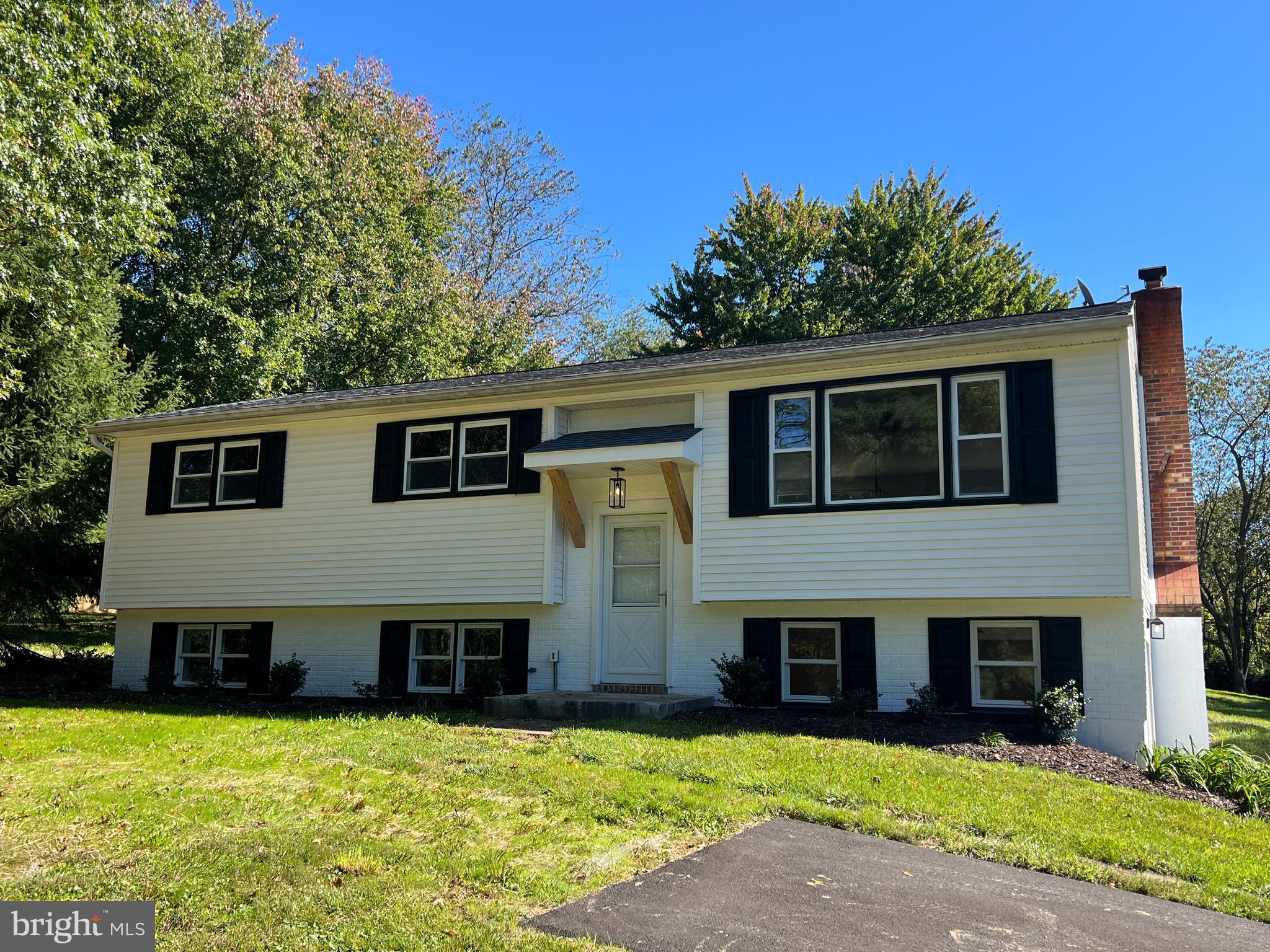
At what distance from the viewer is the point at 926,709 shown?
1044 centimetres

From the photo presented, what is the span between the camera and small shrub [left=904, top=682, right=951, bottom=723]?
34.3 ft

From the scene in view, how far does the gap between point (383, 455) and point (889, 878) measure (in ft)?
32.0

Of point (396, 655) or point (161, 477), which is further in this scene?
point (161, 477)

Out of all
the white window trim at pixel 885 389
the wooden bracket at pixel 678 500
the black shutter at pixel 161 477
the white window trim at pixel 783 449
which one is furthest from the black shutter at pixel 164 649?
the white window trim at pixel 885 389

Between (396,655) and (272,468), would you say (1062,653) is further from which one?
(272,468)

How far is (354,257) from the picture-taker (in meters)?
25.1

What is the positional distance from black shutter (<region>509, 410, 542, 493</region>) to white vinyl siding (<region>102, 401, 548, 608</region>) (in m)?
0.17

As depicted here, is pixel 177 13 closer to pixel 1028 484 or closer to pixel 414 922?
pixel 1028 484

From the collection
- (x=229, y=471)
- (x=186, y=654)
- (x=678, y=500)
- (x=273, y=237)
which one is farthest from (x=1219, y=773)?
(x=273, y=237)

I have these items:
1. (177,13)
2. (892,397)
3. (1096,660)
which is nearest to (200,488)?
(892,397)

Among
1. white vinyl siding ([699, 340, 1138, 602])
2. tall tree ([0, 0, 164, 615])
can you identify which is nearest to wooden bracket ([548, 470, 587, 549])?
white vinyl siding ([699, 340, 1138, 602])

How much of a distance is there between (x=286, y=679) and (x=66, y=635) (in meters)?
11.3

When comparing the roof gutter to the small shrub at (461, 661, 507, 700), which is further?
the small shrub at (461, 661, 507, 700)

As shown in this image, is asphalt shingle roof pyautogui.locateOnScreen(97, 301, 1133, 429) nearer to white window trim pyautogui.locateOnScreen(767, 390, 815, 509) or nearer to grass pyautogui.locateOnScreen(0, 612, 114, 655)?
white window trim pyautogui.locateOnScreen(767, 390, 815, 509)
